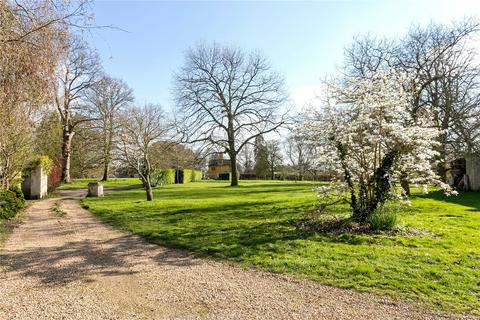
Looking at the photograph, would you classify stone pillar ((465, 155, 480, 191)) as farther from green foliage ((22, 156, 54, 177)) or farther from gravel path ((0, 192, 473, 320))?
green foliage ((22, 156, 54, 177))

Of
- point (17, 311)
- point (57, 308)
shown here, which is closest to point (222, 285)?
point (57, 308)

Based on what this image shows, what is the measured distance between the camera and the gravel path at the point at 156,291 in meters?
3.90

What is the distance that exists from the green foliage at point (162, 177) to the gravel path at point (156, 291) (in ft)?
79.2

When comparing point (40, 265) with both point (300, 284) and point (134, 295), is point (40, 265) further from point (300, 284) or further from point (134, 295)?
point (300, 284)

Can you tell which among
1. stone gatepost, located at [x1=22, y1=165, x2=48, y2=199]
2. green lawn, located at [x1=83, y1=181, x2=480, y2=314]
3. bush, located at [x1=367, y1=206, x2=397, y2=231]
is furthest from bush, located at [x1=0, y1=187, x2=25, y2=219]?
bush, located at [x1=367, y1=206, x2=397, y2=231]

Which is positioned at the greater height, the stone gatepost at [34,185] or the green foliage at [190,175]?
the green foliage at [190,175]

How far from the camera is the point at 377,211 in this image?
27.2 ft

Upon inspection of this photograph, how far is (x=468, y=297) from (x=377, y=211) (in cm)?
415

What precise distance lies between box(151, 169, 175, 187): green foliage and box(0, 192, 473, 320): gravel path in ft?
79.2

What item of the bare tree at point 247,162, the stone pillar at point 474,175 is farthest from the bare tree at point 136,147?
the bare tree at point 247,162

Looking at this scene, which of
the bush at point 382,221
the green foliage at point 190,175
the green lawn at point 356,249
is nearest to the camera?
the green lawn at point 356,249

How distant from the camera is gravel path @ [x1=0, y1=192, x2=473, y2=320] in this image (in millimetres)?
3898

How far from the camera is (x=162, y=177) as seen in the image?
33.4 m

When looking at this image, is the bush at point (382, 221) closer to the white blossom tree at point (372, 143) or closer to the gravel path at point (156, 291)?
the white blossom tree at point (372, 143)
